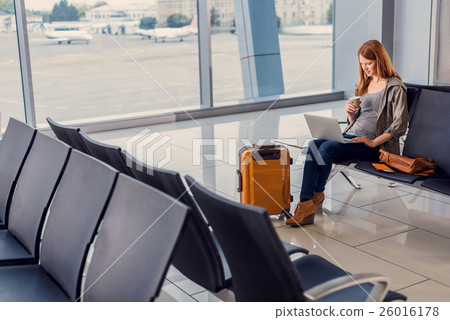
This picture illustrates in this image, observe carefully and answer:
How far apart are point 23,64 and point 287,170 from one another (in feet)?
13.3

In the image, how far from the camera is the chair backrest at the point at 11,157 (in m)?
2.69

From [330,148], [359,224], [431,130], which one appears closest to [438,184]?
[431,130]

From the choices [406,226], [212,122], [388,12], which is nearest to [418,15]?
[388,12]

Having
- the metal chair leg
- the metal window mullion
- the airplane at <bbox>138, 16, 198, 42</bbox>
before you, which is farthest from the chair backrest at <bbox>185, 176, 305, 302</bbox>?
the airplane at <bbox>138, 16, 198, 42</bbox>

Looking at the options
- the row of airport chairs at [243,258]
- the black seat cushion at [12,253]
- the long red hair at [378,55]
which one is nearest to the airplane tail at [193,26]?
the long red hair at [378,55]

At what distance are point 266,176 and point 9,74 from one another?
166 inches

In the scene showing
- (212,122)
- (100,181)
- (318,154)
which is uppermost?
(100,181)

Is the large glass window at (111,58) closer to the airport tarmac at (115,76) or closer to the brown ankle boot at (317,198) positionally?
Answer: the airport tarmac at (115,76)

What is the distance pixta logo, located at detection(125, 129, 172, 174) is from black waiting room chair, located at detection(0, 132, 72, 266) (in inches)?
103

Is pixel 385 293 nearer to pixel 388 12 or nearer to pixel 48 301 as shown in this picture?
pixel 48 301

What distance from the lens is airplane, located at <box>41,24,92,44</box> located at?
282 inches

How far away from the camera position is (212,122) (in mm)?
7629

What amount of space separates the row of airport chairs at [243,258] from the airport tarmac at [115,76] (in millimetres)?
5029

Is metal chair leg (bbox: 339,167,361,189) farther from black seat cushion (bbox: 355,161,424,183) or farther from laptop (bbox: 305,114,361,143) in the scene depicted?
black seat cushion (bbox: 355,161,424,183)
